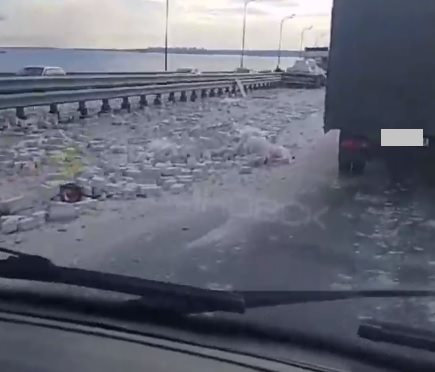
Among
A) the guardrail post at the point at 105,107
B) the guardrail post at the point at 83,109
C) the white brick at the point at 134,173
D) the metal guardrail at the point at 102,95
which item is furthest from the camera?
the guardrail post at the point at 105,107

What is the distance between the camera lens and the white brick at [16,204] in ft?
21.7

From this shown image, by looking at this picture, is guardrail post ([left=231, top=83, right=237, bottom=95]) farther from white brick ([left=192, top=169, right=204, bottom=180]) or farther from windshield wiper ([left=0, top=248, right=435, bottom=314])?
windshield wiper ([left=0, top=248, right=435, bottom=314])

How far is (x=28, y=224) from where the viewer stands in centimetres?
621

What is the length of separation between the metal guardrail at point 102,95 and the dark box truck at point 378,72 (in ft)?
17.9

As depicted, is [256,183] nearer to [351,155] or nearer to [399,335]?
[351,155]

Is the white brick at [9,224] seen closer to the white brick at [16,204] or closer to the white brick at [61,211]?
the white brick at [16,204]

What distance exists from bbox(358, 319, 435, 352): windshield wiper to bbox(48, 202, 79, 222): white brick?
15.2ft

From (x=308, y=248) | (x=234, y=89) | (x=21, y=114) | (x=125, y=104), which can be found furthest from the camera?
(x=234, y=89)

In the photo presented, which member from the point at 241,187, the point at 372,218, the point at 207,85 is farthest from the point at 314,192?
the point at 207,85

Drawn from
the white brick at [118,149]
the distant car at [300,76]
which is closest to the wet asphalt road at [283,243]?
the white brick at [118,149]

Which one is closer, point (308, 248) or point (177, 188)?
point (308, 248)

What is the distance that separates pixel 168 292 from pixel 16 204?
15.1 feet

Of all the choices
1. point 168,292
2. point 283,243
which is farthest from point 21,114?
point 168,292

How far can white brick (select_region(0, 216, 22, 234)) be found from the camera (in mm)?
5782
